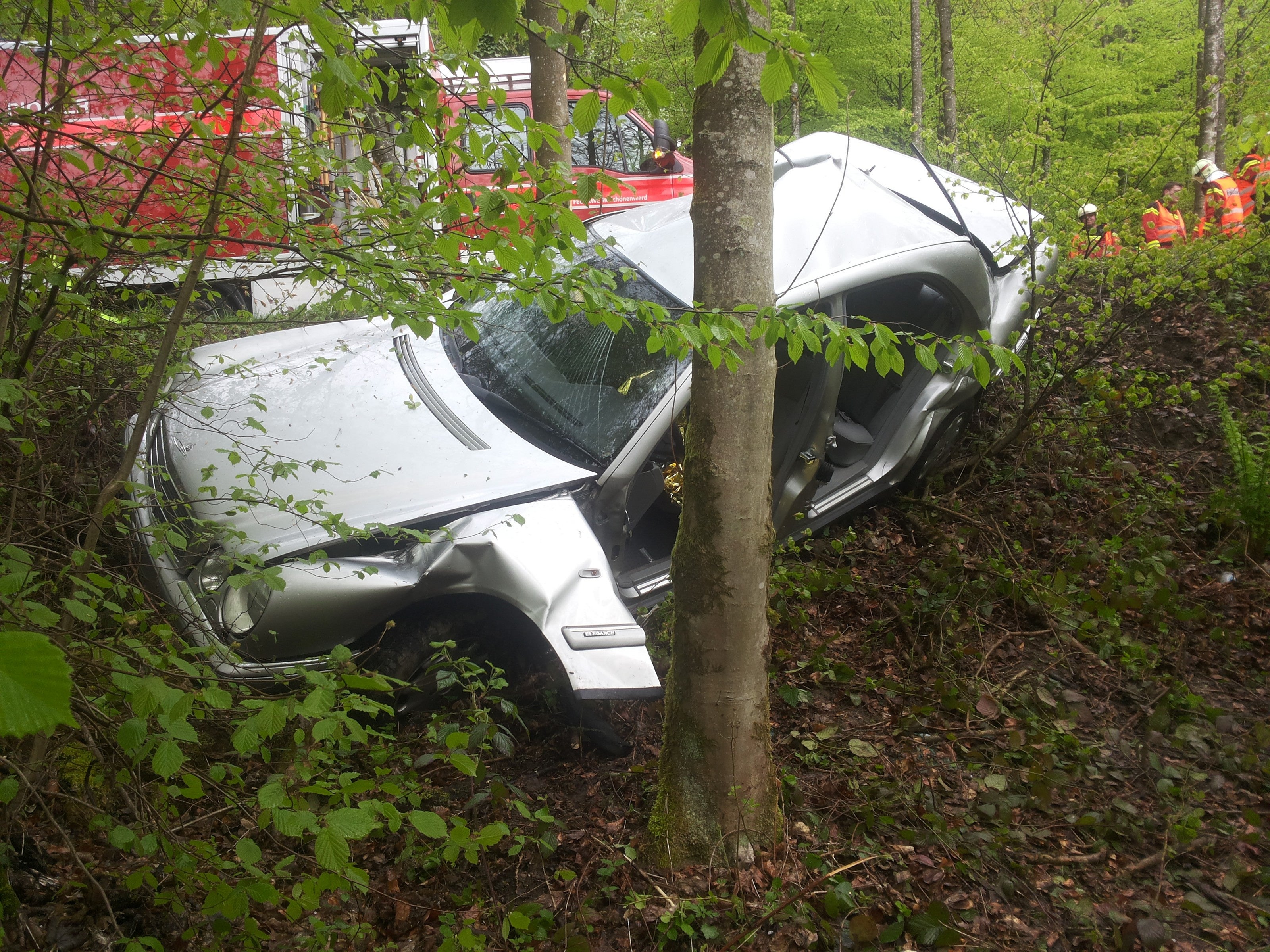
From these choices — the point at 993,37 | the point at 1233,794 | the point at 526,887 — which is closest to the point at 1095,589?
the point at 1233,794

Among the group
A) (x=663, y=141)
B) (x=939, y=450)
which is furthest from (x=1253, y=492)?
(x=663, y=141)

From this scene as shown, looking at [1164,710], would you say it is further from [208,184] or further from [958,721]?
[208,184]

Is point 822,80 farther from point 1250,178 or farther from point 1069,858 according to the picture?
point 1250,178

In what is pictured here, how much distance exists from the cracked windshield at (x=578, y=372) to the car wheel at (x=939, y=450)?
69.0 inches

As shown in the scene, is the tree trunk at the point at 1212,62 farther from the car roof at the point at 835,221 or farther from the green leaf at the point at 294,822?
the green leaf at the point at 294,822

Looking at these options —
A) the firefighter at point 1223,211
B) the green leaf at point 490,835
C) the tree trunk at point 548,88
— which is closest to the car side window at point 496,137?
the green leaf at point 490,835

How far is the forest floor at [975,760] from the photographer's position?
2.20 metres

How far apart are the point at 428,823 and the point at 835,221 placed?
3.24 meters

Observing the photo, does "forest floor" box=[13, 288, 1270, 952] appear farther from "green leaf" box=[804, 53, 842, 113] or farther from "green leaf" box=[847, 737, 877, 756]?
"green leaf" box=[804, 53, 842, 113]

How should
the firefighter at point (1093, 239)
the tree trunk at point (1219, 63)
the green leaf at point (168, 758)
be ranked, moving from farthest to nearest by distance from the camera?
1. the tree trunk at point (1219, 63)
2. the firefighter at point (1093, 239)
3. the green leaf at point (168, 758)

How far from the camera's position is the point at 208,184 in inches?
106

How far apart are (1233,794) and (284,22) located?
388 centimetres

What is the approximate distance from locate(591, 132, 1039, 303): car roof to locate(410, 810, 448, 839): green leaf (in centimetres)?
→ 234

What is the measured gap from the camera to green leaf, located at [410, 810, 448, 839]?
61.2 inches
